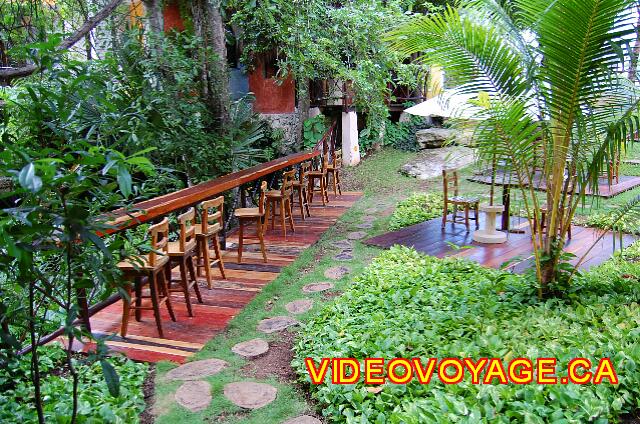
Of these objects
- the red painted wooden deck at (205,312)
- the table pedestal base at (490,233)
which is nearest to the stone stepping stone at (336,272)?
the red painted wooden deck at (205,312)

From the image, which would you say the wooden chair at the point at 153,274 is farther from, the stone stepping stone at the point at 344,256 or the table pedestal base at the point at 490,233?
the table pedestal base at the point at 490,233

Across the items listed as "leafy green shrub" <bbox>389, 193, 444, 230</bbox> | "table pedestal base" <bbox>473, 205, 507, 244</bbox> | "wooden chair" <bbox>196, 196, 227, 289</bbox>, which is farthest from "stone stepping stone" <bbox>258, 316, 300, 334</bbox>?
"leafy green shrub" <bbox>389, 193, 444, 230</bbox>

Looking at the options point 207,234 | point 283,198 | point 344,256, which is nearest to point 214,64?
point 283,198

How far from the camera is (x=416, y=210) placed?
8.15 metres

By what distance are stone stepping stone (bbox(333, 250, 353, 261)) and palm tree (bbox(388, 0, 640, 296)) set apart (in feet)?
7.95

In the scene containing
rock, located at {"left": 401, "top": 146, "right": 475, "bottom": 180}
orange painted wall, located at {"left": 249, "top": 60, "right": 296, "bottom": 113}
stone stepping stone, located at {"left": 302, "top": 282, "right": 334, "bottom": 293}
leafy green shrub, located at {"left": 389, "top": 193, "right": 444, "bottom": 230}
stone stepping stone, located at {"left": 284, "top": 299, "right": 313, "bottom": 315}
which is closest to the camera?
stone stepping stone, located at {"left": 284, "top": 299, "right": 313, "bottom": 315}

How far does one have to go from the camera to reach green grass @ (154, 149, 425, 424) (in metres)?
2.99

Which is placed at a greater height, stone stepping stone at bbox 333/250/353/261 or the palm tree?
the palm tree

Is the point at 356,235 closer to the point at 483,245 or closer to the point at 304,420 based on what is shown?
the point at 483,245

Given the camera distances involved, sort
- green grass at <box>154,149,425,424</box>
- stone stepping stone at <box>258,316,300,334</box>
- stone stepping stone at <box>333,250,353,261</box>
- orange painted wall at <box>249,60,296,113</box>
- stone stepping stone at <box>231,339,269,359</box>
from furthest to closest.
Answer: orange painted wall at <box>249,60,296,113</box> → stone stepping stone at <box>333,250,353,261</box> → stone stepping stone at <box>258,316,300,334</box> → stone stepping stone at <box>231,339,269,359</box> → green grass at <box>154,149,425,424</box>

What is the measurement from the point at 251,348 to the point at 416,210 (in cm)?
484

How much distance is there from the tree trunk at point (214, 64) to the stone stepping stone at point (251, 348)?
478cm

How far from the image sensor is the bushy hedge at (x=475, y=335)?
8.62 ft

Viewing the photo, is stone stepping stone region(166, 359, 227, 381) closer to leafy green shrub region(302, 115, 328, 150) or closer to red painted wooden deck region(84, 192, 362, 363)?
red painted wooden deck region(84, 192, 362, 363)
